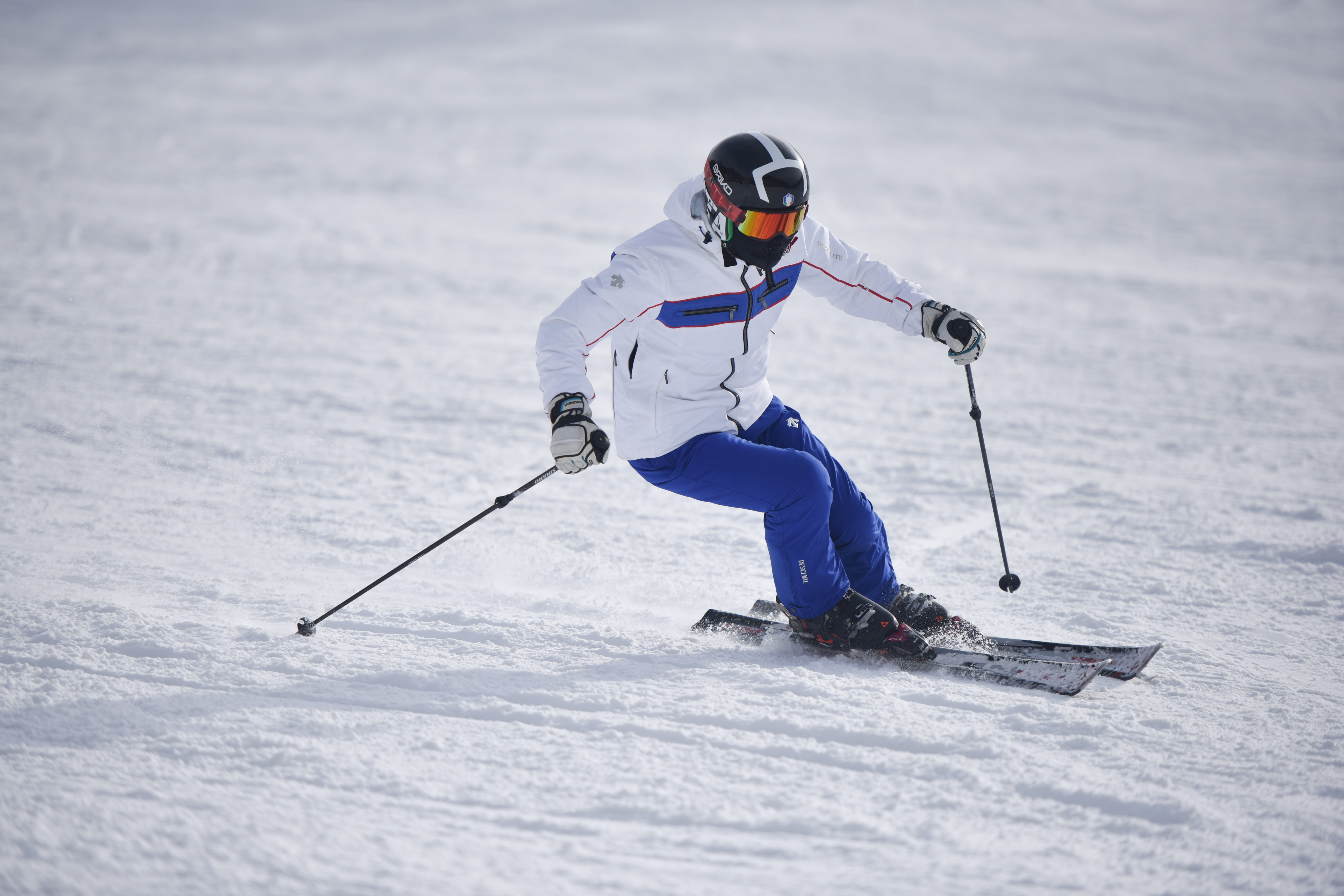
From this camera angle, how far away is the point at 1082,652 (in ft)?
10.3

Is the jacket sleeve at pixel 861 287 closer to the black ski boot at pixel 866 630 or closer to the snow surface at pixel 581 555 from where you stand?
the black ski boot at pixel 866 630

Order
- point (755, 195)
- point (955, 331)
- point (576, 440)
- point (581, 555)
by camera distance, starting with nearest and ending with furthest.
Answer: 1. point (576, 440)
2. point (755, 195)
3. point (955, 331)
4. point (581, 555)

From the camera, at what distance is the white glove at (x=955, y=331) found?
3.36m

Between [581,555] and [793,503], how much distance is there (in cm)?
Result: 133

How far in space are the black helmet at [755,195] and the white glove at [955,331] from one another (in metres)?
0.70

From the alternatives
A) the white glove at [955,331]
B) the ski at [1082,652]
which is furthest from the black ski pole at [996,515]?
the ski at [1082,652]

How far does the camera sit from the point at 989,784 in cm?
242

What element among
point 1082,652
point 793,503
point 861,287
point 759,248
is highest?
point 759,248

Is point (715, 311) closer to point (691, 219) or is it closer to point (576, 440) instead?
point (691, 219)

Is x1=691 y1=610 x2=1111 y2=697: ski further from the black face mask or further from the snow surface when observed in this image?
the black face mask

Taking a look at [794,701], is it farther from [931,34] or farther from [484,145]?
[931,34]

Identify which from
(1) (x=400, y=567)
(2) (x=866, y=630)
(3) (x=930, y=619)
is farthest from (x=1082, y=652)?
(1) (x=400, y=567)

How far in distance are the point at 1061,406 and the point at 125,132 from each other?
12.7m

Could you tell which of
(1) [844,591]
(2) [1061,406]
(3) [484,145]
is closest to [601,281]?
(1) [844,591]
